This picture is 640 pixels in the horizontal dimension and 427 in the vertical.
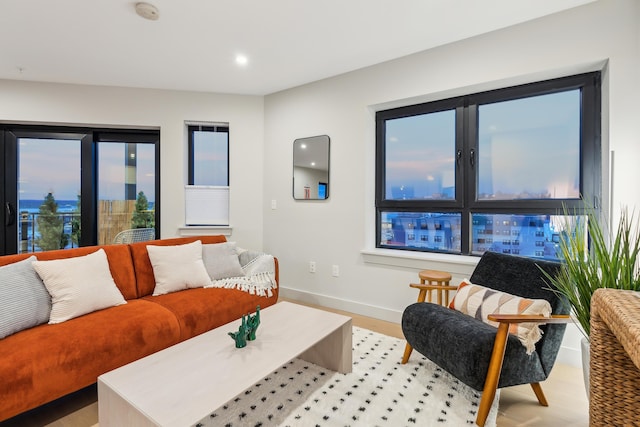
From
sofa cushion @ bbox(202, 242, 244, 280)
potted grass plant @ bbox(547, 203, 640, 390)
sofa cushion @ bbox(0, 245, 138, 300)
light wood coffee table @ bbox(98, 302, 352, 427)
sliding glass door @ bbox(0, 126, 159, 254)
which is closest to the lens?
light wood coffee table @ bbox(98, 302, 352, 427)

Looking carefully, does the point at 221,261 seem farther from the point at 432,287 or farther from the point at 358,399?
the point at 432,287

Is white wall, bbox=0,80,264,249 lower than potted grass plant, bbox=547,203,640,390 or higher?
higher

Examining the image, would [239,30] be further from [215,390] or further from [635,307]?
[635,307]

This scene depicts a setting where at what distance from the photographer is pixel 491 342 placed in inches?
59.6

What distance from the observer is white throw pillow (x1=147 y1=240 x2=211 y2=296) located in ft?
8.06

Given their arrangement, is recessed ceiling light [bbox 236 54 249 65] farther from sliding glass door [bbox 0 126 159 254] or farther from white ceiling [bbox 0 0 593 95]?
sliding glass door [bbox 0 126 159 254]

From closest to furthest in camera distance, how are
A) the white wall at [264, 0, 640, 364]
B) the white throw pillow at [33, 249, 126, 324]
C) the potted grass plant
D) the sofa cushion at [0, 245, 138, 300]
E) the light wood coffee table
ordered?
the light wood coffee table
the potted grass plant
the white throw pillow at [33, 249, 126, 324]
the white wall at [264, 0, 640, 364]
the sofa cushion at [0, 245, 138, 300]

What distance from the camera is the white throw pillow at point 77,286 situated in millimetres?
1857

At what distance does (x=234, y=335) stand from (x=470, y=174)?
226 cm

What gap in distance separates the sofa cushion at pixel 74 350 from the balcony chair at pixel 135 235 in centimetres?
193

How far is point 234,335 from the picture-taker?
1603 mm

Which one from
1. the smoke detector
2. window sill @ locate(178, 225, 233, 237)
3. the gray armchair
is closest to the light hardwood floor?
the gray armchair

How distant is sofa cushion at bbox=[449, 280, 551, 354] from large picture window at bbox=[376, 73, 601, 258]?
846 millimetres

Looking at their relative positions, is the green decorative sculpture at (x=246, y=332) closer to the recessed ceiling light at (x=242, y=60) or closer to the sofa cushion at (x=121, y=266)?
the sofa cushion at (x=121, y=266)
